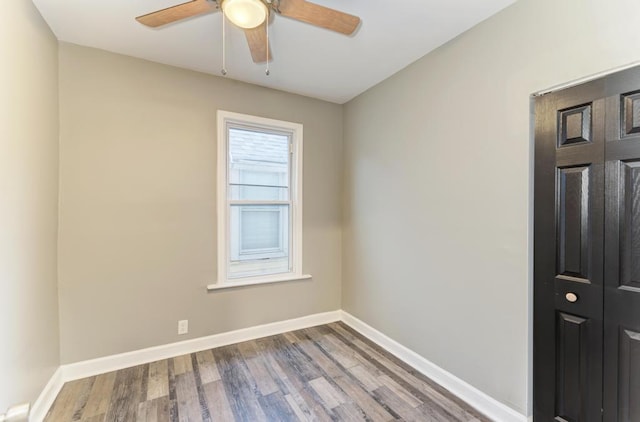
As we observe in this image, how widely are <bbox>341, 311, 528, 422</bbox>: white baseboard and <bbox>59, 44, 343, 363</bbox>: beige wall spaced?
3.77 ft

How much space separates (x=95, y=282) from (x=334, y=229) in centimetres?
230

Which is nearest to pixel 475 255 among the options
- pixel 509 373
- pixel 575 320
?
pixel 575 320

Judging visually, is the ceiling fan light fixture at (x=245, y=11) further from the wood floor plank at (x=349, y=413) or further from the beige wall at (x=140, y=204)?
the wood floor plank at (x=349, y=413)

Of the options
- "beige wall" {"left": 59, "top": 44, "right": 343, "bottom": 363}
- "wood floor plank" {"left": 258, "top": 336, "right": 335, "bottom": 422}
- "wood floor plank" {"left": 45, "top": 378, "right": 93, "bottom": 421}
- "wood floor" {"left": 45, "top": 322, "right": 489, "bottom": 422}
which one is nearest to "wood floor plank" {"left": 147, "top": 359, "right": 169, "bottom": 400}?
"wood floor" {"left": 45, "top": 322, "right": 489, "bottom": 422}

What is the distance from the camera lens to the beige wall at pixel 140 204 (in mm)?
2271

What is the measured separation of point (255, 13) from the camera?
4.85 ft

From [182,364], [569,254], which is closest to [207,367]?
[182,364]

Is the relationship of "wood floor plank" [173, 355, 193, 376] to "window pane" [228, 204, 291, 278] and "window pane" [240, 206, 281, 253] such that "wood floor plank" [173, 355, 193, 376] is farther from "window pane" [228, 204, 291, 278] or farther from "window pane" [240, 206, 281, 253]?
"window pane" [240, 206, 281, 253]

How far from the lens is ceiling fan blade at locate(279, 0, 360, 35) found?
1539 millimetres

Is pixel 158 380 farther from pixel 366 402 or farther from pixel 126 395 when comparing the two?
pixel 366 402

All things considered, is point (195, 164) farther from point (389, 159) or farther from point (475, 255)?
point (475, 255)

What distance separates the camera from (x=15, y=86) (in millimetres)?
1580

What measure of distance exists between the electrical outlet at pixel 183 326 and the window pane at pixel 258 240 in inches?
21.8

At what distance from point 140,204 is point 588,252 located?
307cm
